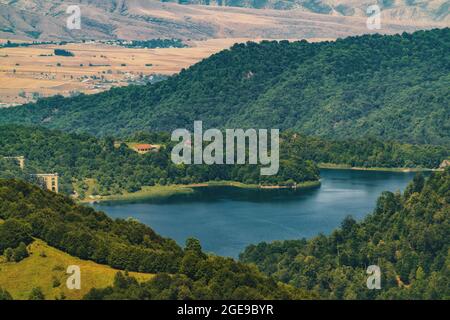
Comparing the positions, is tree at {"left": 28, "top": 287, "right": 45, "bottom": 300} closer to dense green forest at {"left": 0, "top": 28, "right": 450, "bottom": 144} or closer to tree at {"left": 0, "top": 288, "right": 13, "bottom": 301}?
tree at {"left": 0, "top": 288, "right": 13, "bottom": 301}

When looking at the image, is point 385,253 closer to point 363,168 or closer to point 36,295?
point 36,295

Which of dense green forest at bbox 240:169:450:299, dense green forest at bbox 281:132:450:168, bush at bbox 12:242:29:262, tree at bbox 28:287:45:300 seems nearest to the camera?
tree at bbox 28:287:45:300

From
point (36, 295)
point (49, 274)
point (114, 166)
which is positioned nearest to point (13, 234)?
point (49, 274)

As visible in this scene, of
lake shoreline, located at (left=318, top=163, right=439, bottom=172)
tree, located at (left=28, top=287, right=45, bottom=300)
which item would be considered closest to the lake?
lake shoreline, located at (left=318, top=163, right=439, bottom=172)

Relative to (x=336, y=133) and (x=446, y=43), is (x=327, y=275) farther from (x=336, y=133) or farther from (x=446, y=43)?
(x=446, y=43)

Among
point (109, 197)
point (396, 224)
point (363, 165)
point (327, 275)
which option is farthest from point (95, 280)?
point (363, 165)
